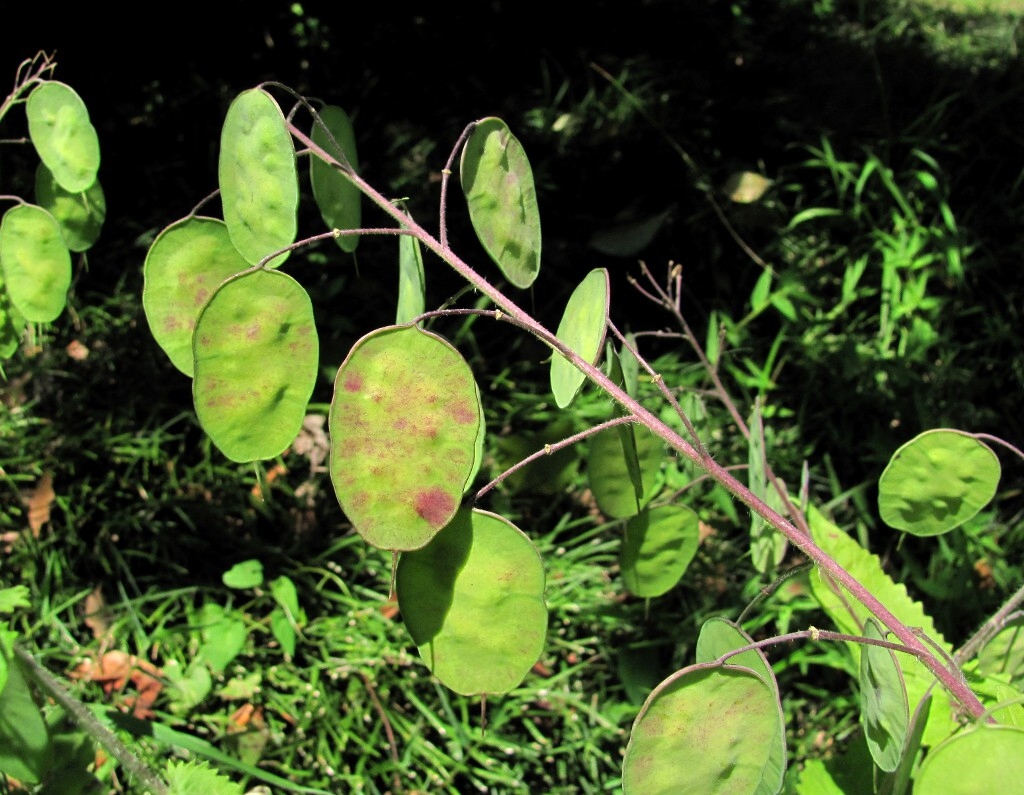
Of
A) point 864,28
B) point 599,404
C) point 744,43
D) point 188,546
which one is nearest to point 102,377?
point 188,546

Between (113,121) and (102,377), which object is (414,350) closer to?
(102,377)

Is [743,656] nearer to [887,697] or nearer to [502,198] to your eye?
[887,697]

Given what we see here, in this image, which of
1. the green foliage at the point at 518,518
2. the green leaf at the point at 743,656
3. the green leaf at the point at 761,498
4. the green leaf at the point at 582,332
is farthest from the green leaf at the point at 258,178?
the green leaf at the point at 761,498

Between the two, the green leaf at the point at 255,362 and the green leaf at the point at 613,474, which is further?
the green leaf at the point at 613,474

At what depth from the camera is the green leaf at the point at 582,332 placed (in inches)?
32.4

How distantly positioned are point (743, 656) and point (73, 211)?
1070 mm

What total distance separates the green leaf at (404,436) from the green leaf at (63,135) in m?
0.63

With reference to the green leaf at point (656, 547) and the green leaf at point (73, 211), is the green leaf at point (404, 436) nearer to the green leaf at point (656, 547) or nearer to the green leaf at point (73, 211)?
the green leaf at point (656, 547)

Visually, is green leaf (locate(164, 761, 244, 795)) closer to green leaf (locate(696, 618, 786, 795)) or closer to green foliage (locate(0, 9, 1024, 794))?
green foliage (locate(0, 9, 1024, 794))

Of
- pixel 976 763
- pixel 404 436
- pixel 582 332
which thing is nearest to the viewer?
pixel 976 763

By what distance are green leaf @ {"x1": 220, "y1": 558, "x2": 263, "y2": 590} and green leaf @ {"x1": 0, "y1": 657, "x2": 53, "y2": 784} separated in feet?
2.15

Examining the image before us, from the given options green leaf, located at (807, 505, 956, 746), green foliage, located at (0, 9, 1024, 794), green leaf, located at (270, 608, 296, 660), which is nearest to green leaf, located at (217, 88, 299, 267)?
green foliage, located at (0, 9, 1024, 794)

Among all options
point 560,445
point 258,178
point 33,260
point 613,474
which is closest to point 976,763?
point 560,445

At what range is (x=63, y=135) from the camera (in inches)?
47.1
